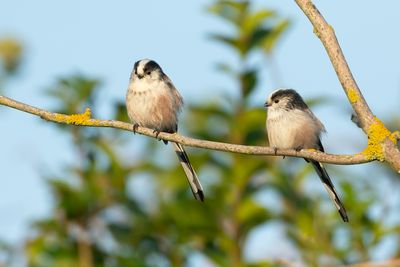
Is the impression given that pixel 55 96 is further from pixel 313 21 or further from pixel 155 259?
pixel 313 21

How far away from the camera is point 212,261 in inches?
351

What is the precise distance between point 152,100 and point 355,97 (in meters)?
3.97

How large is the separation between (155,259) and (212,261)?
2.40ft

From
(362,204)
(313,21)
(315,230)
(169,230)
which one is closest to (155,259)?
(169,230)

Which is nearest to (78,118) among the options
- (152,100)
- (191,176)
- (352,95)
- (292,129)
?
(191,176)

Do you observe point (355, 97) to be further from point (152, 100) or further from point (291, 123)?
point (152, 100)

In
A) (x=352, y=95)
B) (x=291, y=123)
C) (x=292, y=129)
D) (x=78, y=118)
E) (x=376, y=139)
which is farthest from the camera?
(x=291, y=123)

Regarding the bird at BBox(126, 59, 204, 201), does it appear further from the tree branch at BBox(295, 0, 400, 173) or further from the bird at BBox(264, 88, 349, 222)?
the tree branch at BBox(295, 0, 400, 173)

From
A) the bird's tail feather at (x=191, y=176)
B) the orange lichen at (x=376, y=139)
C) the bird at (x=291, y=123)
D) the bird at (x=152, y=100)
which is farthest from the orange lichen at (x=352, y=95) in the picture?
the bird at (x=152, y=100)

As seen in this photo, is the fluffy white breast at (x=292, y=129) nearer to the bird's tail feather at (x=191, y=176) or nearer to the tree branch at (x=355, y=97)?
the bird's tail feather at (x=191, y=176)

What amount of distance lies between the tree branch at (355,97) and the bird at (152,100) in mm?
3748

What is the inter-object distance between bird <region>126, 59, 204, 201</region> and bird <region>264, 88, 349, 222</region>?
2.96 feet

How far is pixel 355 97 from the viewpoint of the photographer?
13.7 feet

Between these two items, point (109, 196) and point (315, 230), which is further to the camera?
point (109, 196)
